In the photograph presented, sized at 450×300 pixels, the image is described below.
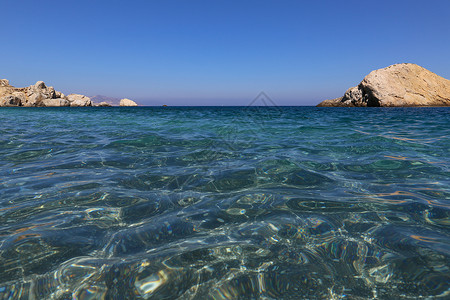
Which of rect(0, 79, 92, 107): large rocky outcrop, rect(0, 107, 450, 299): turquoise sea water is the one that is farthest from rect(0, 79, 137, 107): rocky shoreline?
rect(0, 107, 450, 299): turquoise sea water

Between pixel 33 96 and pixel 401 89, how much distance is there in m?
112

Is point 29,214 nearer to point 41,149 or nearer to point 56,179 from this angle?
point 56,179

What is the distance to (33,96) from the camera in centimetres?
7256

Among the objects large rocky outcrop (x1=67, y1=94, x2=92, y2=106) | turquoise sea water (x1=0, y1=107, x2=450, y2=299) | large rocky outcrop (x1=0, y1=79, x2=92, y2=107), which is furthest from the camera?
large rocky outcrop (x1=67, y1=94, x2=92, y2=106)

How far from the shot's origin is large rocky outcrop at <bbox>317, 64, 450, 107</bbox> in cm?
6694

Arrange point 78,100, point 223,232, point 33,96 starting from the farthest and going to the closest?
point 78,100 < point 33,96 < point 223,232

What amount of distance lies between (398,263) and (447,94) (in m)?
101

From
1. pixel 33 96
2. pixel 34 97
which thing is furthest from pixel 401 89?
pixel 33 96

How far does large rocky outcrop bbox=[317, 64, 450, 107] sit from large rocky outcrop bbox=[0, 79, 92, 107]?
314ft

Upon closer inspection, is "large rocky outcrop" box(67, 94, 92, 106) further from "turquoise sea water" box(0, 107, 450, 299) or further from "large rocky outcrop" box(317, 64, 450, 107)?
"turquoise sea water" box(0, 107, 450, 299)

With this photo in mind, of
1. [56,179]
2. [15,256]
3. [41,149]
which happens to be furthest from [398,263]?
[41,149]

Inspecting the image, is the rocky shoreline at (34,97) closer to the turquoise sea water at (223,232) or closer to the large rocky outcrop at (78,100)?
the large rocky outcrop at (78,100)

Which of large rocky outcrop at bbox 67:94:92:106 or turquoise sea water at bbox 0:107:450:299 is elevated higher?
large rocky outcrop at bbox 67:94:92:106

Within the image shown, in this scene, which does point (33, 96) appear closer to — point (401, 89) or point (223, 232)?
point (223, 232)
